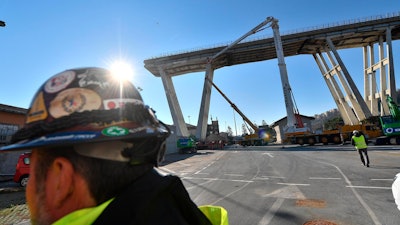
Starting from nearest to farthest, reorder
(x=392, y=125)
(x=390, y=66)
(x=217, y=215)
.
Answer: (x=217, y=215)
(x=392, y=125)
(x=390, y=66)

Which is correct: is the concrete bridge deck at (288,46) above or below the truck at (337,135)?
above

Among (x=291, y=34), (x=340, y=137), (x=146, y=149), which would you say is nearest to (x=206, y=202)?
(x=146, y=149)

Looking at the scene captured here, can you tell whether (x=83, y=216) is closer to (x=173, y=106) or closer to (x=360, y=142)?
(x=360, y=142)

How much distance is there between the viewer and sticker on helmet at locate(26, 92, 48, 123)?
1155 mm

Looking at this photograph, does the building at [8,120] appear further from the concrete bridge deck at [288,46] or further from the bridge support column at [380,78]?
the bridge support column at [380,78]

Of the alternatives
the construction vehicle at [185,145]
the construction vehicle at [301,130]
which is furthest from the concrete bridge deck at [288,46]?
the construction vehicle at [185,145]

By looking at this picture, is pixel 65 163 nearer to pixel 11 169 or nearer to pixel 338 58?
pixel 11 169

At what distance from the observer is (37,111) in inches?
46.2

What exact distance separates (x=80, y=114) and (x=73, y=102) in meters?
0.08

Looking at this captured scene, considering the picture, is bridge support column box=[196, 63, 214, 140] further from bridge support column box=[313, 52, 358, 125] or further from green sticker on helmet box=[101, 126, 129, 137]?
green sticker on helmet box=[101, 126, 129, 137]

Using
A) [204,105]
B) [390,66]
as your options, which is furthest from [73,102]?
[390,66]

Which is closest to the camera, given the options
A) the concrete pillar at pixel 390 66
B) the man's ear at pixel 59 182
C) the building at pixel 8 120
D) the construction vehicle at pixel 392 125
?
the man's ear at pixel 59 182

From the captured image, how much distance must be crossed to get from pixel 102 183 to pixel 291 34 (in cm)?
5317

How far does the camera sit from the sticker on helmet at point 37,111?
1.16 metres
